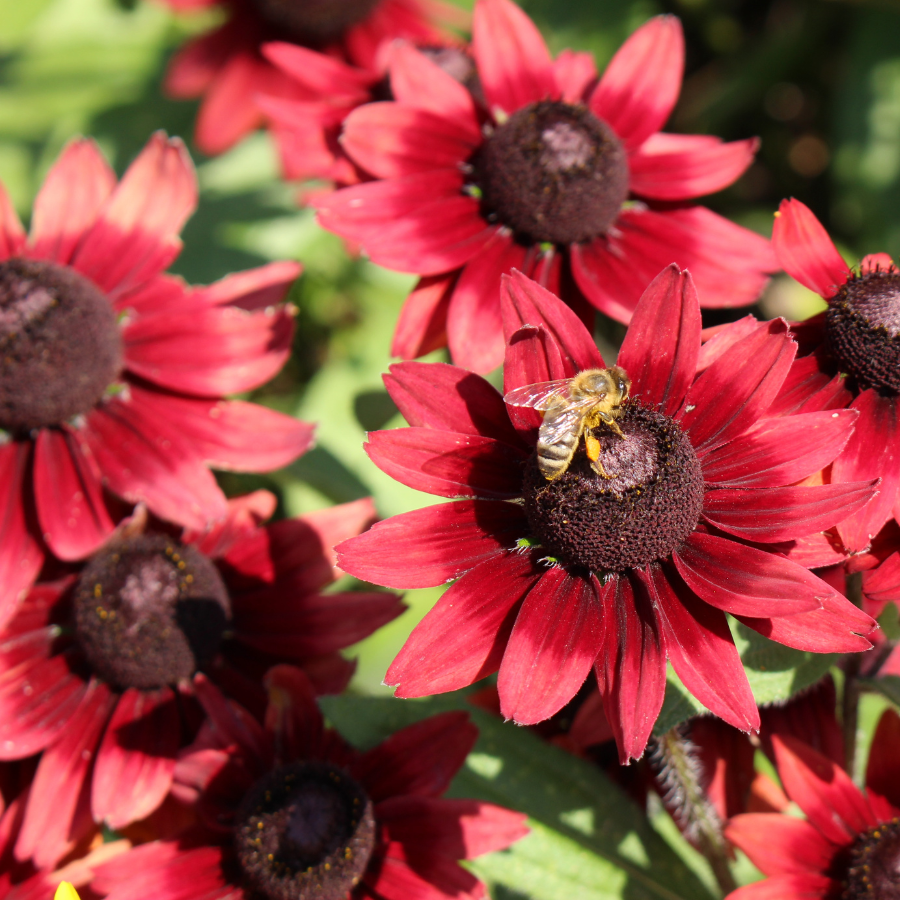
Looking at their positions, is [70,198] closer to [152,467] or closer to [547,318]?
[152,467]

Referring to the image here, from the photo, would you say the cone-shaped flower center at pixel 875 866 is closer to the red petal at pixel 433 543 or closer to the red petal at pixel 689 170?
the red petal at pixel 433 543

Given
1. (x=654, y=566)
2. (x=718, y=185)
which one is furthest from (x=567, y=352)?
(x=718, y=185)

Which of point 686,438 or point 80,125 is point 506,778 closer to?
point 686,438

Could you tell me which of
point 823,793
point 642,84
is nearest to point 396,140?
point 642,84

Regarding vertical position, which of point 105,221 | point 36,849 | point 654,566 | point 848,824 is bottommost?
point 36,849

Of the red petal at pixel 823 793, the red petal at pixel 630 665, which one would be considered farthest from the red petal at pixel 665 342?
the red petal at pixel 823 793
